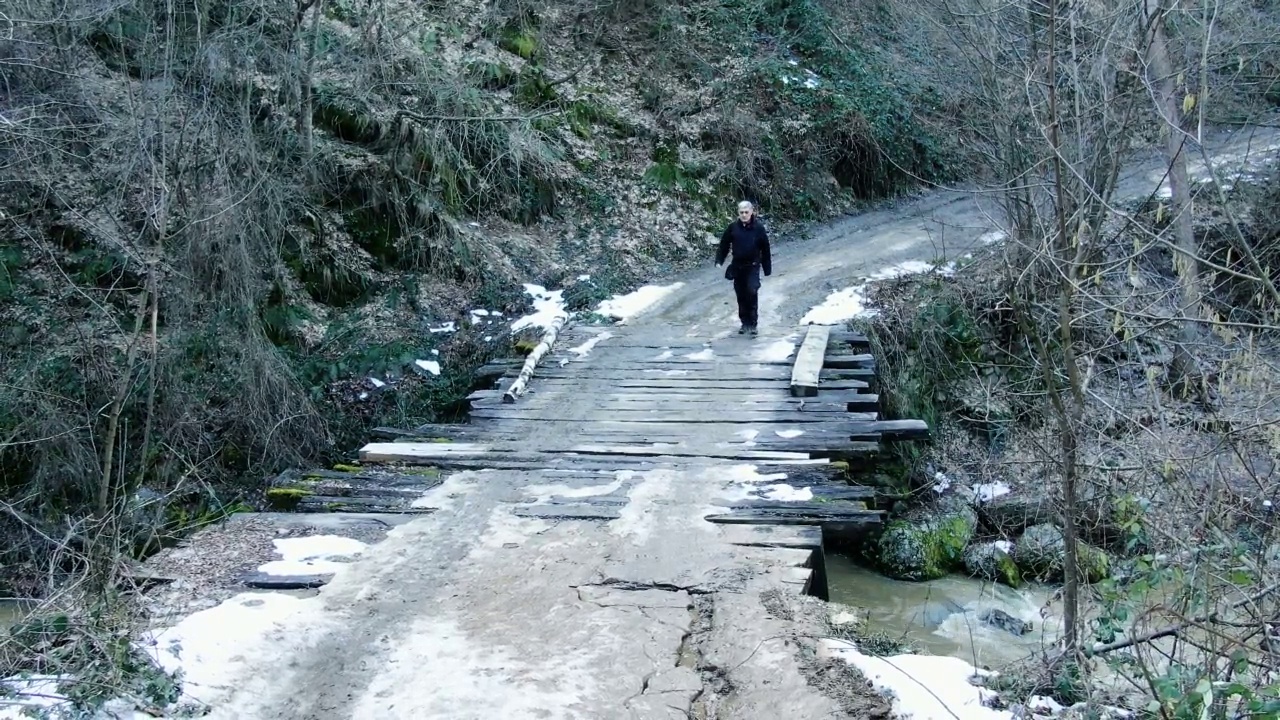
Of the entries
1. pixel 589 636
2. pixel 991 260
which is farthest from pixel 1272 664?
pixel 991 260

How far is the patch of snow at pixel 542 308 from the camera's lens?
13609mm

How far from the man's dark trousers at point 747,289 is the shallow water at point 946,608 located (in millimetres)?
3115

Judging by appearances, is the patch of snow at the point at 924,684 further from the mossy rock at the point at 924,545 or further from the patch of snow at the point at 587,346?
the patch of snow at the point at 587,346

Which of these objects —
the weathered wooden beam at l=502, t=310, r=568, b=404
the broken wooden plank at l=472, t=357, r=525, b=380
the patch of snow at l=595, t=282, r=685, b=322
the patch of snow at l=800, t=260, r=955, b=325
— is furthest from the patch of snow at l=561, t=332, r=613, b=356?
the patch of snow at l=800, t=260, r=955, b=325

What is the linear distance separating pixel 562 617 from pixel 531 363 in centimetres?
575

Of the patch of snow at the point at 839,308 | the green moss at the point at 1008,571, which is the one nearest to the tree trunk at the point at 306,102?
the patch of snow at the point at 839,308

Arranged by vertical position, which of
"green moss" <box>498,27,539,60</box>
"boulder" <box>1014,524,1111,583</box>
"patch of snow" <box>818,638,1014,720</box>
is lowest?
"boulder" <box>1014,524,1111,583</box>

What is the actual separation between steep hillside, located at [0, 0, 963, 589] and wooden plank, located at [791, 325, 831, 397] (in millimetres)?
4133

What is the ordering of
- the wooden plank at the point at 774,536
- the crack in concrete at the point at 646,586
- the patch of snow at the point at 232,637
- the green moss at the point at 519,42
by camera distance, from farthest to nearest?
1. the green moss at the point at 519,42
2. the wooden plank at the point at 774,536
3. the crack in concrete at the point at 646,586
4. the patch of snow at the point at 232,637

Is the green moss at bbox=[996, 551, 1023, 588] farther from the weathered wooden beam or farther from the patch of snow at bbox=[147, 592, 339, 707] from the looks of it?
the patch of snow at bbox=[147, 592, 339, 707]

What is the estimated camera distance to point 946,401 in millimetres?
13617

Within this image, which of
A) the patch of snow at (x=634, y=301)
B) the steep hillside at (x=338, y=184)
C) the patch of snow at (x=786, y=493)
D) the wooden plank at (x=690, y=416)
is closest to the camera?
the patch of snow at (x=786, y=493)

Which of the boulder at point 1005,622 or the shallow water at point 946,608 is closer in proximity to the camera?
the shallow water at point 946,608

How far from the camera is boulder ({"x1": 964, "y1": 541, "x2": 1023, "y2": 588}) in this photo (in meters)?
10.6
